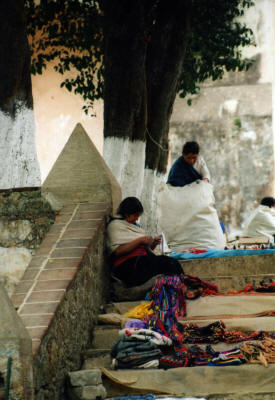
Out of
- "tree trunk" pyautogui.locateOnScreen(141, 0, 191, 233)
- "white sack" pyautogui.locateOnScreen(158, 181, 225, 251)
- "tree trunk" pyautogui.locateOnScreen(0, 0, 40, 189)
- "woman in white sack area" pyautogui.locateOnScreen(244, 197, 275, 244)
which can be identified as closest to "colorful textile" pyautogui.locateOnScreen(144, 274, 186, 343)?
"white sack" pyautogui.locateOnScreen(158, 181, 225, 251)

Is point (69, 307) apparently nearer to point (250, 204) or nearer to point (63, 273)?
point (63, 273)

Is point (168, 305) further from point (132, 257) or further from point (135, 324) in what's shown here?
point (132, 257)

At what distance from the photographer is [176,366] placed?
4.37 metres

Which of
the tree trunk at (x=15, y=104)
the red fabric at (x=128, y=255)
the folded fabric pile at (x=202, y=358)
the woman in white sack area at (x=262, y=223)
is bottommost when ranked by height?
the woman in white sack area at (x=262, y=223)

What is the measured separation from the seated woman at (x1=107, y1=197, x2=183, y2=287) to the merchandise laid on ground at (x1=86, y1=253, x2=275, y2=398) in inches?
9.9

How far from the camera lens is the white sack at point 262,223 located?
34.5 feet

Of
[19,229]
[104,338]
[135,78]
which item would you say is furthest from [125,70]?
[104,338]

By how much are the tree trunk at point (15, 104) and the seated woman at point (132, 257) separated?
301cm

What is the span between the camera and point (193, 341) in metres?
4.80

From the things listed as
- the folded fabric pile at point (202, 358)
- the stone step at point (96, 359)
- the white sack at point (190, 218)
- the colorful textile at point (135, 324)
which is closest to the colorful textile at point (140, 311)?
the colorful textile at point (135, 324)

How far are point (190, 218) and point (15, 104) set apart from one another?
299 cm

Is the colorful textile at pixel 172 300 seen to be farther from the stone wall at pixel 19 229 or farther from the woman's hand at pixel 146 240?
the stone wall at pixel 19 229

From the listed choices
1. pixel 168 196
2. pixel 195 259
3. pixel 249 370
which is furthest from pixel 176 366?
pixel 168 196

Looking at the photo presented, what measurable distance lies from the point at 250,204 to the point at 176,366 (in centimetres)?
1520
